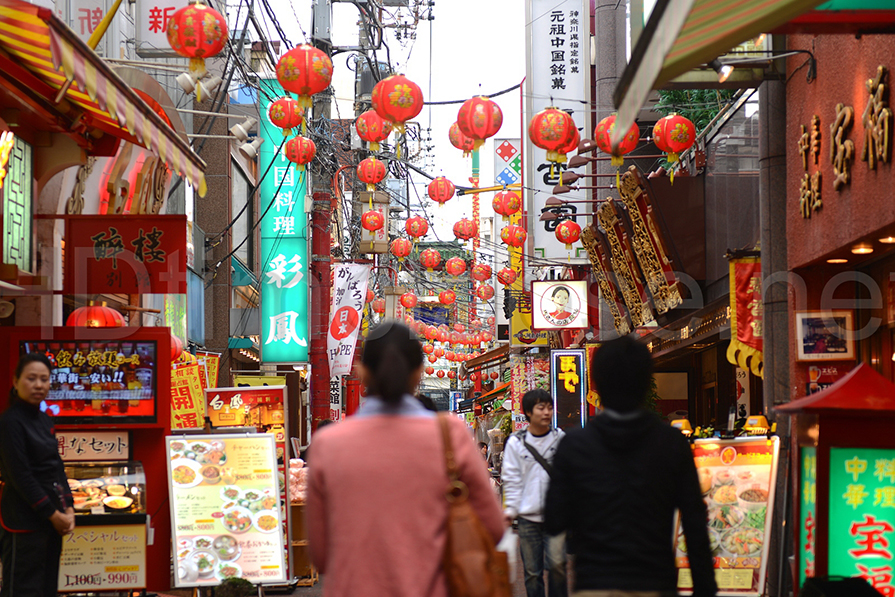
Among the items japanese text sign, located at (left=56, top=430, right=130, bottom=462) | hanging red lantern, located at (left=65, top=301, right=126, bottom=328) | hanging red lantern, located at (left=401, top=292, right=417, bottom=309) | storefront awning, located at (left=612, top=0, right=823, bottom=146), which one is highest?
storefront awning, located at (left=612, top=0, right=823, bottom=146)

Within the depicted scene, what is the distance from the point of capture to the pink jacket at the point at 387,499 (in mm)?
3566

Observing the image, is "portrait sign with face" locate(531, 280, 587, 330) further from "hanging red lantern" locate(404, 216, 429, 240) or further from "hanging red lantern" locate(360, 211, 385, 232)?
"hanging red lantern" locate(360, 211, 385, 232)

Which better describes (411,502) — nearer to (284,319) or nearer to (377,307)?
(284,319)

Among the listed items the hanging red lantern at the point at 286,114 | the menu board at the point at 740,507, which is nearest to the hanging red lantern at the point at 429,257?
the hanging red lantern at the point at 286,114

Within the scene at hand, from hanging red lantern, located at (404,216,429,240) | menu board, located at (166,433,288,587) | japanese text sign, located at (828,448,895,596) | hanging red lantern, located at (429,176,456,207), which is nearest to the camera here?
japanese text sign, located at (828,448,895,596)

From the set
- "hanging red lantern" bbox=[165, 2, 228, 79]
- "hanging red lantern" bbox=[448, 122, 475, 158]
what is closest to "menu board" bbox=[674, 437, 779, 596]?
"hanging red lantern" bbox=[165, 2, 228, 79]

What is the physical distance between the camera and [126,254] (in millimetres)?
9781

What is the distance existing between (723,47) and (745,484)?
189 inches

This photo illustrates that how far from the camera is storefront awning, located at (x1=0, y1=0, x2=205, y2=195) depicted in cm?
625

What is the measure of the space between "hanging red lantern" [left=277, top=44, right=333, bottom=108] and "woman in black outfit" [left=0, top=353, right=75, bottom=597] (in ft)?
16.7

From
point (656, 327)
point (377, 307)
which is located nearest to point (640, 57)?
point (656, 327)

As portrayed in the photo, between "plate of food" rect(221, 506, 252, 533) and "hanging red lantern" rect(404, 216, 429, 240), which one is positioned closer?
"plate of food" rect(221, 506, 252, 533)

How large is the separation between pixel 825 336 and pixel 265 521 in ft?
19.1

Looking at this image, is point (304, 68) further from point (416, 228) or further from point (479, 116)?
point (416, 228)
